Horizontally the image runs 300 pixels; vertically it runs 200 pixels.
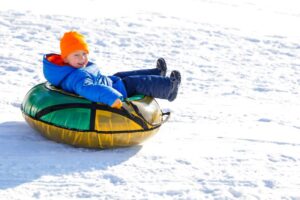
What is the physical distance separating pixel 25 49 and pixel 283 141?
464cm

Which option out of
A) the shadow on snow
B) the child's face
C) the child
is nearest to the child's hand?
the child

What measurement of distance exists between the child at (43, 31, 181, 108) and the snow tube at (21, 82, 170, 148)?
0.11 metres

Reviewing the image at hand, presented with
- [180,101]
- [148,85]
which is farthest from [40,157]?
[180,101]

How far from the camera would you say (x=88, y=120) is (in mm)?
4867

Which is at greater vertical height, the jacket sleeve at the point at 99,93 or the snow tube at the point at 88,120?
the jacket sleeve at the point at 99,93

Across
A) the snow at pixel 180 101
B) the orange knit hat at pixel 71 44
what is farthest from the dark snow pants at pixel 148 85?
the orange knit hat at pixel 71 44

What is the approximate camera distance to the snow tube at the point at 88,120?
4.89 m

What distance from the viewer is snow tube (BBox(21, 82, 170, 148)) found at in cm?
489

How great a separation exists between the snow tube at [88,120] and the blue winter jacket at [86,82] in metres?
0.09

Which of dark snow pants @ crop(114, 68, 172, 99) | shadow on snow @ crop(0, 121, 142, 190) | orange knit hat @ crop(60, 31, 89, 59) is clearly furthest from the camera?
dark snow pants @ crop(114, 68, 172, 99)

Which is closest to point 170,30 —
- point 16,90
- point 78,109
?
point 16,90

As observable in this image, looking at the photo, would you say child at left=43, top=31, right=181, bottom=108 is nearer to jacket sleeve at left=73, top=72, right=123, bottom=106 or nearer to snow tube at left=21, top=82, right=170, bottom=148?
jacket sleeve at left=73, top=72, right=123, bottom=106

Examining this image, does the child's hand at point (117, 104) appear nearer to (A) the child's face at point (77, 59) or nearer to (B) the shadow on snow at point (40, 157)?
(B) the shadow on snow at point (40, 157)

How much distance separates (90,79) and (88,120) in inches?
16.3
